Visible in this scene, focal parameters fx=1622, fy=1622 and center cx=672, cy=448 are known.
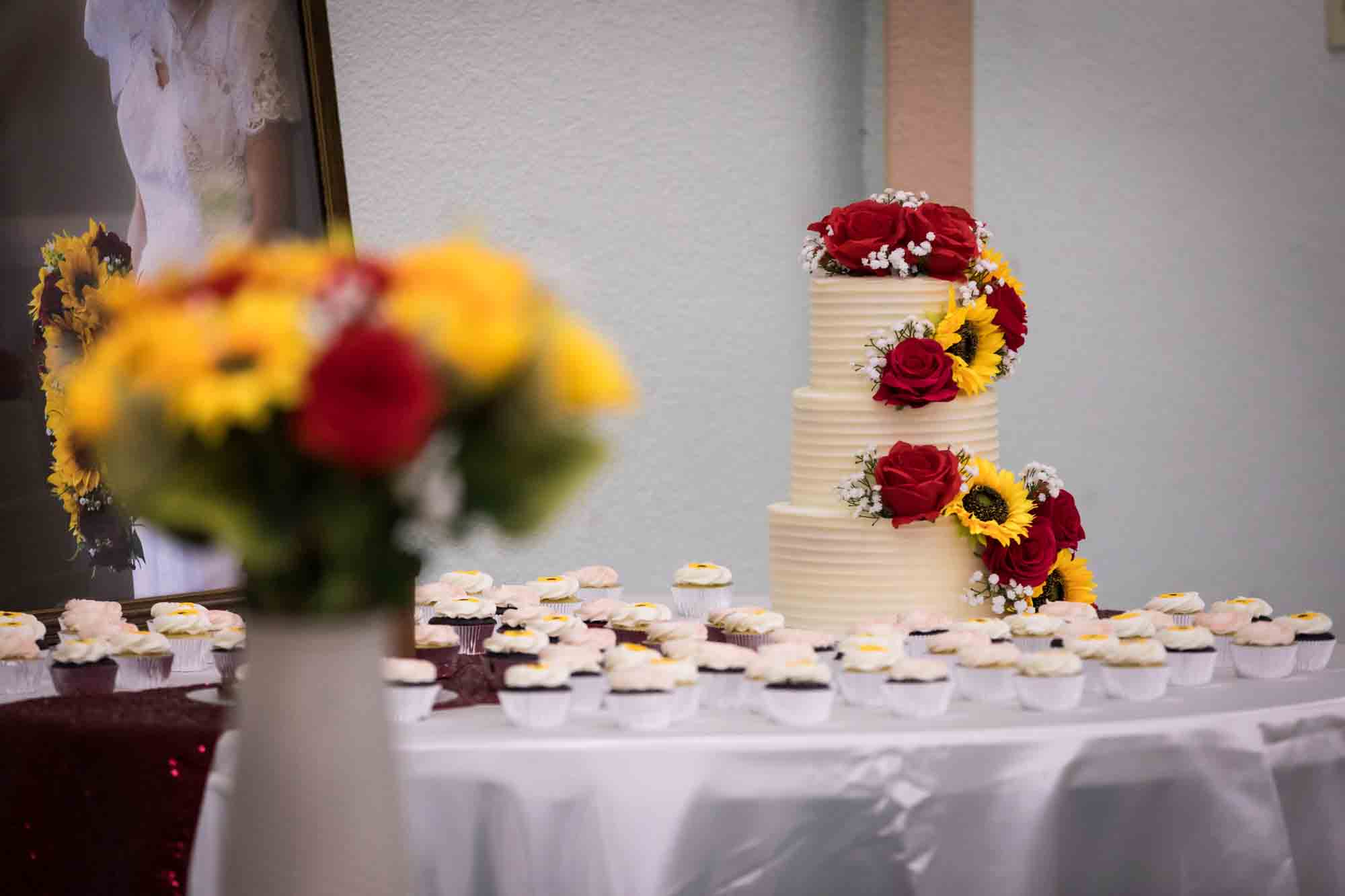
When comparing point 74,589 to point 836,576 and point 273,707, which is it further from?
point 273,707

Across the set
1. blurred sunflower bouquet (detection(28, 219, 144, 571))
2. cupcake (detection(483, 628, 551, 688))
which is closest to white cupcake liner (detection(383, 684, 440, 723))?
cupcake (detection(483, 628, 551, 688))

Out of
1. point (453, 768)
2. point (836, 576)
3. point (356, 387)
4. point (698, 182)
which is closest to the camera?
point (356, 387)

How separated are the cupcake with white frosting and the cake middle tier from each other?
2.17ft

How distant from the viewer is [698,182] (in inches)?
180

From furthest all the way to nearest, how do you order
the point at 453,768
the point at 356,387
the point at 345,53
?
the point at 345,53 → the point at 453,768 → the point at 356,387

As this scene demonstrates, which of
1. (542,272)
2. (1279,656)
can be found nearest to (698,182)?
(1279,656)

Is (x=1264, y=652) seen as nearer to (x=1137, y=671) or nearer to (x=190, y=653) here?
(x=1137, y=671)

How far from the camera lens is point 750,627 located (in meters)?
2.45

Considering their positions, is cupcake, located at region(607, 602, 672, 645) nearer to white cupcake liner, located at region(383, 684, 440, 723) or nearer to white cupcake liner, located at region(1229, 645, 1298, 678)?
white cupcake liner, located at region(383, 684, 440, 723)

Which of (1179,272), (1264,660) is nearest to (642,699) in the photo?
(1264,660)

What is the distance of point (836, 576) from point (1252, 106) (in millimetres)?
2997

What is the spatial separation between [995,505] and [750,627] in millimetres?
484

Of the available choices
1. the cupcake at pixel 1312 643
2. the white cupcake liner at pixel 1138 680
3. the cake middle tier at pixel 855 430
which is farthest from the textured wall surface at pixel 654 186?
the white cupcake liner at pixel 1138 680

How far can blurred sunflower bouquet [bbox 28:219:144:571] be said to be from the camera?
3.18 metres
